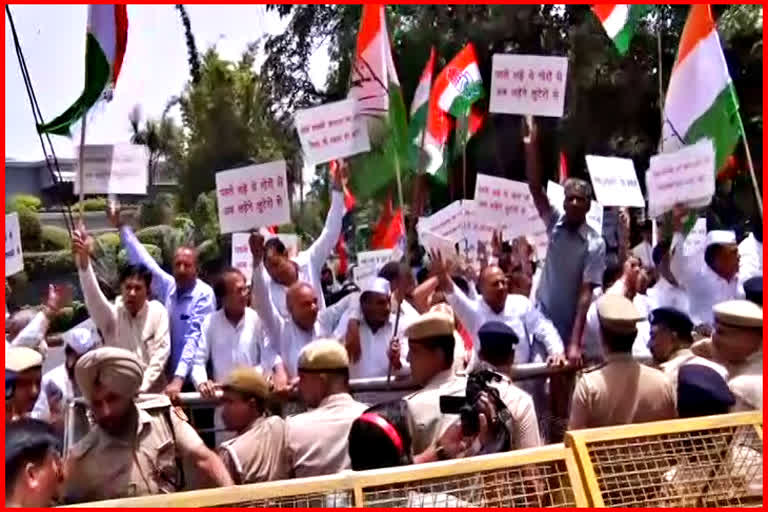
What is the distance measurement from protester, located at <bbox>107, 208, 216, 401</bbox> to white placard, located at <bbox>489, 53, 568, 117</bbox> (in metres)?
2.19

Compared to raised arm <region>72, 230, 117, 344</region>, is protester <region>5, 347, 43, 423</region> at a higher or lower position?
lower

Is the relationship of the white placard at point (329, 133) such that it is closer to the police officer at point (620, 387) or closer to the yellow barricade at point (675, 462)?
the police officer at point (620, 387)

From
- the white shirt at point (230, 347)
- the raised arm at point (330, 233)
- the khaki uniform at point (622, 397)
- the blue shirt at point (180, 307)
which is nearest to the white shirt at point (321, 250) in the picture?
the raised arm at point (330, 233)

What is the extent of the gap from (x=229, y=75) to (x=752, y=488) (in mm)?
26249

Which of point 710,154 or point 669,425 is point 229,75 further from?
point 669,425

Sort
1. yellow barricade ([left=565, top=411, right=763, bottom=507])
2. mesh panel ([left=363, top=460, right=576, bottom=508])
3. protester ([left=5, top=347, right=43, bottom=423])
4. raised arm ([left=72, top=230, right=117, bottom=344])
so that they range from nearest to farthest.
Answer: mesh panel ([left=363, top=460, right=576, bottom=508])
yellow barricade ([left=565, top=411, right=763, bottom=507])
protester ([left=5, top=347, right=43, bottom=423])
raised arm ([left=72, top=230, right=117, bottom=344])

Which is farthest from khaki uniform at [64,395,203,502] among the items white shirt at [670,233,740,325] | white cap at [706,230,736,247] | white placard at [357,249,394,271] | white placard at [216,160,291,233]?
white cap at [706,230,736,247]

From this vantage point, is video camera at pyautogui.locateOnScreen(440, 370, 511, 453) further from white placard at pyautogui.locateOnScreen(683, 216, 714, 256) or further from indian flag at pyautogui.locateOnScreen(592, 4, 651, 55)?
indian flag at pyautogui.locateOnScreen(592, 4, 651, 55)

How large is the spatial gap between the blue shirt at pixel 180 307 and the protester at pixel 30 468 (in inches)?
117

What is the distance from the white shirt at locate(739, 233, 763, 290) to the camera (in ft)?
25.2

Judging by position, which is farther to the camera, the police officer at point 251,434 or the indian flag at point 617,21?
the indian flag at point 617,21

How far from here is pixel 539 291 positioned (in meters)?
6.66

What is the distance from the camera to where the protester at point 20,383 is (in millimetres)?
4746

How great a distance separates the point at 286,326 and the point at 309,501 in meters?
3.20
